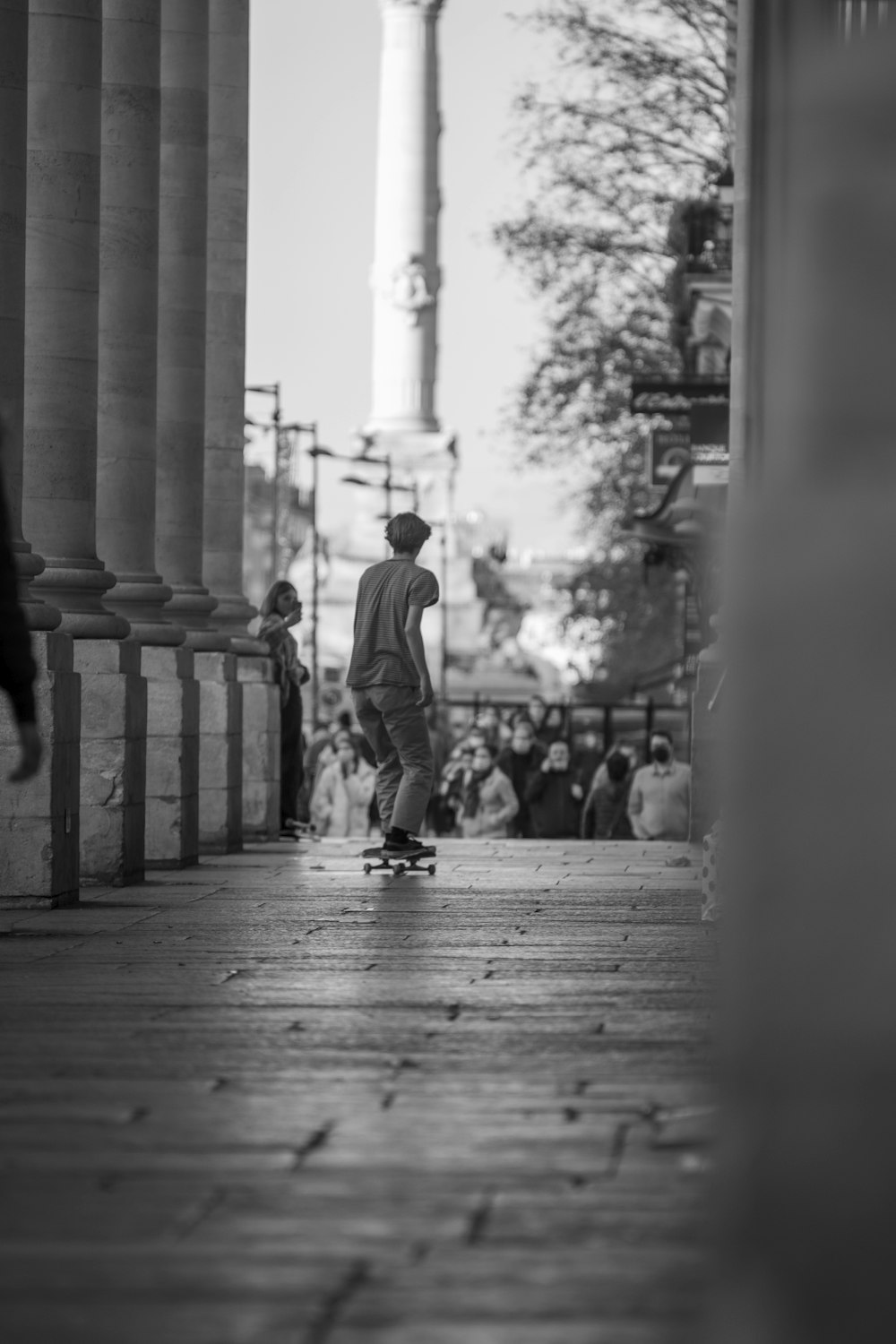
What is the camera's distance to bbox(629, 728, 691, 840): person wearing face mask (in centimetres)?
2336

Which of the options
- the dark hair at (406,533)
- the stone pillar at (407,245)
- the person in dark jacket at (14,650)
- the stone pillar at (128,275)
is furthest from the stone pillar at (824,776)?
the stone pillar at (407,245)

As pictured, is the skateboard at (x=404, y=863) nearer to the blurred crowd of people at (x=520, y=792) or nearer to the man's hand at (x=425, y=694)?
the man's hand at (x=425, y=694)

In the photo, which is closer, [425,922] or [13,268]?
[425,922]

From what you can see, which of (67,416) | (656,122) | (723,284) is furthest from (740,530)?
(656,122)

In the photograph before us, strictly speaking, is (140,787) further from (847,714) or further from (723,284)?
(723,284)

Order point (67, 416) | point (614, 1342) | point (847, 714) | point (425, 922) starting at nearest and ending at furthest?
1. point (847, 714)
2. point (614, 1342)
3. point (425, 922)
4. point (67, 416)

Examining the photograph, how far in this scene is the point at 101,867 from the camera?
1417cm

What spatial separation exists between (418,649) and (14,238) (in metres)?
3.24

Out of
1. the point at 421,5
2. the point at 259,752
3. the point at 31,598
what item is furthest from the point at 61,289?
the point at 421,5

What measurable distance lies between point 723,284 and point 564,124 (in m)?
5.85

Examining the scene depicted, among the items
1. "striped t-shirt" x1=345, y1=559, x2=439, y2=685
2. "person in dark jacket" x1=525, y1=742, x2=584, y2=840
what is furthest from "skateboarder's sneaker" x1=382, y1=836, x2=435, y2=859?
"person in dark jacket" x1=525, y1=742, x2=584, y2=840

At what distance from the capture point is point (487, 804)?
2461cm

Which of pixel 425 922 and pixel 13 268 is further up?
pixel 13 268

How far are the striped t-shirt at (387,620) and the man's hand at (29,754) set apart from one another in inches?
293
